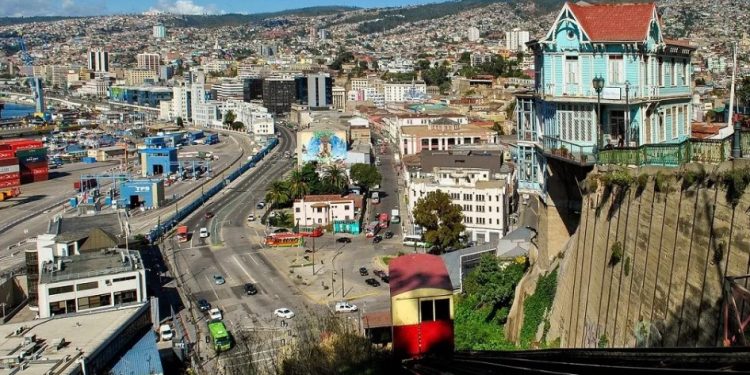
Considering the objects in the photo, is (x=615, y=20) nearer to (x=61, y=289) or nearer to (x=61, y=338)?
(x=61, y=338)

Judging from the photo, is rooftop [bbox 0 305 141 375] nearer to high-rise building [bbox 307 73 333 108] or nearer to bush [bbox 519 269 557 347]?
bush [bbox 519 269 557 347]

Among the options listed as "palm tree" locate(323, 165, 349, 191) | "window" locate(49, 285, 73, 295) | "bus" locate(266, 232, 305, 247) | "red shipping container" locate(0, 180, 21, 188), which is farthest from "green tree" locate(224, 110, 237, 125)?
"window" locate(49, 285, 73, 295)

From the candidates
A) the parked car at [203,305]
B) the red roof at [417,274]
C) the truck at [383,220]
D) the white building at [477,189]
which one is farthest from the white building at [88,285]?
the truck at [383,220]

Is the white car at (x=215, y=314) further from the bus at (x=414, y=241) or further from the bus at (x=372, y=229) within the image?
the bus at (x=372, y=229)

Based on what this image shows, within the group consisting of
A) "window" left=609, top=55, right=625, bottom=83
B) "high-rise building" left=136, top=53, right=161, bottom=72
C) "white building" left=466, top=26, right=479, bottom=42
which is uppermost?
"white building" left=466, top=26, right=479, bottom=42

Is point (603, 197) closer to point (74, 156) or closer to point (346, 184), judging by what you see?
point (346, 184)

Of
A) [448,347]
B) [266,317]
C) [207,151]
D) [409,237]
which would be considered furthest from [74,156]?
[448,347]
